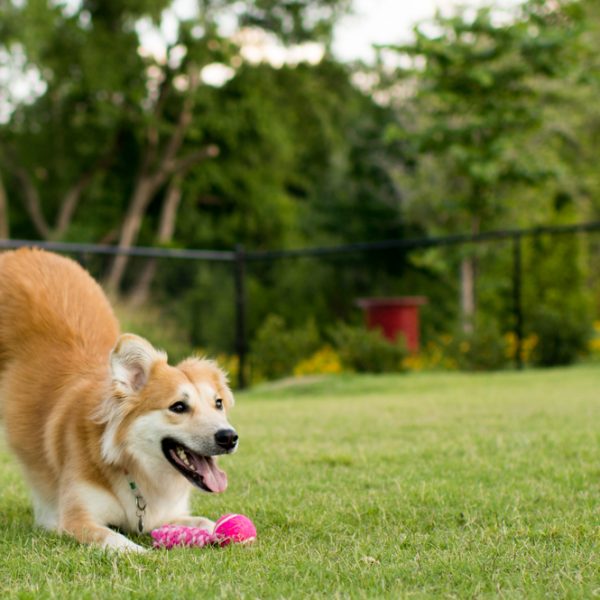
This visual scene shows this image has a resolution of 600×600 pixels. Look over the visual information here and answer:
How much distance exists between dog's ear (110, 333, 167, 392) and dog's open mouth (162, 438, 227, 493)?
31cm

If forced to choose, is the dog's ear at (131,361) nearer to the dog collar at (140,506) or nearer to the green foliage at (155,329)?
the dog collar at (140,506)

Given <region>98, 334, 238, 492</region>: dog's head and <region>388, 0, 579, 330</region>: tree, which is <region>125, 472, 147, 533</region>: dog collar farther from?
<region>388, 0, 579, 330</region>: tree

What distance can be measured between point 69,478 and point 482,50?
13954mm

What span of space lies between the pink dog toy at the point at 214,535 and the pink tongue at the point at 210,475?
134 mm

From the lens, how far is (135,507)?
373cm

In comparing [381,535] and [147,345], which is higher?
[147,345]

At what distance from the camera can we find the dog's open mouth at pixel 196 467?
352 centimetres

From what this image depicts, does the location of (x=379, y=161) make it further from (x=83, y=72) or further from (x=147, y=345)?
(x=147, y=345)

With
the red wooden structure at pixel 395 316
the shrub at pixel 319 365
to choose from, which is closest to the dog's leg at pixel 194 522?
the shrub at pixel 319 365

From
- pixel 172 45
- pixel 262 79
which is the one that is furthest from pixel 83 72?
pixel 262 79

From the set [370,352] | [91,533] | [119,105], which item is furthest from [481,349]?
[119,105]

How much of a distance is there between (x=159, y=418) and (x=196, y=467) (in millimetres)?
271

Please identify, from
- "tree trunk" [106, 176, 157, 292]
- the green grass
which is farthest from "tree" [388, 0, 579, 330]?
"tree trunk" [106, 176, 157, 292]

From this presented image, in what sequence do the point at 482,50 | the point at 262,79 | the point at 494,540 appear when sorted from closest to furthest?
the point at 494,540 → the point at 482,50 → the point at 262,79
